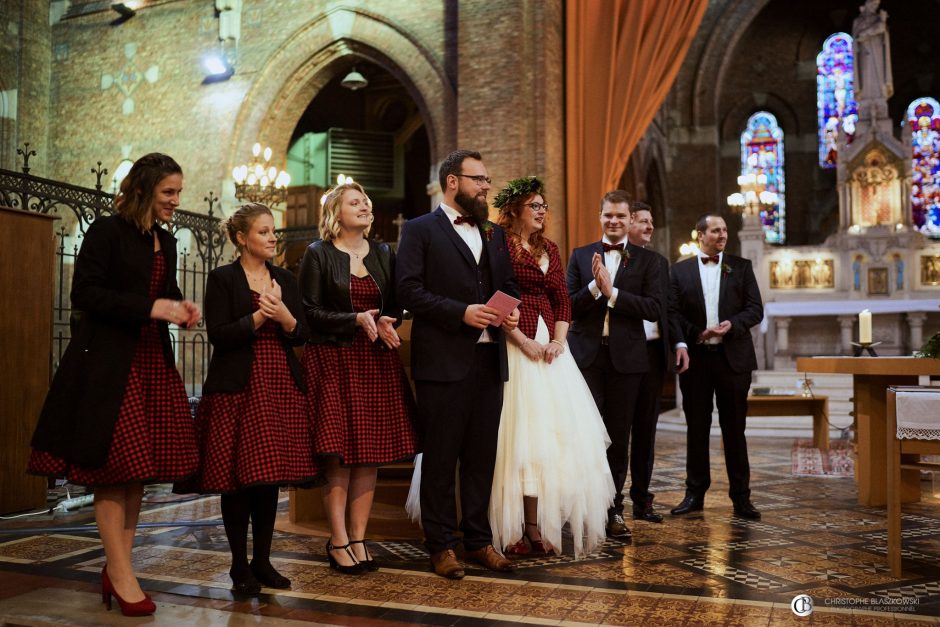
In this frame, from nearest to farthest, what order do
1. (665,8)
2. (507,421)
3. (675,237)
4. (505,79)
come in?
1. (507,421)
2. (665,8)
3. (505,79)
4. (675,237)

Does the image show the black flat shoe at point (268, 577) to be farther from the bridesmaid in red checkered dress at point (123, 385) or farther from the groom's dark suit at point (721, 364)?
the groom's dark suit at point (721, 364)

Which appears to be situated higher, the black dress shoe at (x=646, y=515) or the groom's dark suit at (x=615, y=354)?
the groom's dark suit at (x=615, y=354)

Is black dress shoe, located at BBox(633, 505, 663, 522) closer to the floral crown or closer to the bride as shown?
the bride

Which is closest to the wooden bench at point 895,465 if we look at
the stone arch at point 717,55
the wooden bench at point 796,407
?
the wooden bench at point 796,407

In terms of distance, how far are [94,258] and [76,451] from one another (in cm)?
63

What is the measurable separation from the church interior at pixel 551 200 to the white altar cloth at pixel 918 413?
0.03 m

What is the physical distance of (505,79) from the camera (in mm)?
10531

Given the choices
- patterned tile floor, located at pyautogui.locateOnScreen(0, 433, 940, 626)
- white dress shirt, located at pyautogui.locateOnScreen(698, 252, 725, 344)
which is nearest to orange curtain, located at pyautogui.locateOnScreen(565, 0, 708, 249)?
white dress shirt, located at pyautogui.locateOnScreen(698, 252, 725, 344)

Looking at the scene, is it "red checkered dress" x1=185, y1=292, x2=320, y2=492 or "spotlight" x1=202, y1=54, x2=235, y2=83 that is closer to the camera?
"red checkered dress" x1=185, y1=292, x2=320, y2=492

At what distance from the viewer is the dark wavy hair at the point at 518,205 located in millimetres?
3740

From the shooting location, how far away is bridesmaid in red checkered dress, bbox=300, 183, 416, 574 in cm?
328

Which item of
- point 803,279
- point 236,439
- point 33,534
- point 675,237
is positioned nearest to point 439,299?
point 236,439

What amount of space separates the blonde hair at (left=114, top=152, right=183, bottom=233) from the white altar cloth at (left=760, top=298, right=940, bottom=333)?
45.5 feet

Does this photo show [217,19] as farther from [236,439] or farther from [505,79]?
[236,439]
